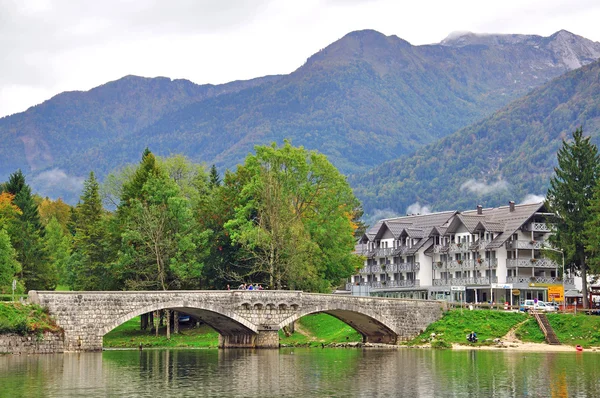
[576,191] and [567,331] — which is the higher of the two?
[576,191]

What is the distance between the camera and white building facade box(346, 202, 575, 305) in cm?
12962

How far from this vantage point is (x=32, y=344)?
85.8 metres

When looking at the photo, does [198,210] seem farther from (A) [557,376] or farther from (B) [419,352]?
(A) [557,376]

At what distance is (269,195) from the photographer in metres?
106

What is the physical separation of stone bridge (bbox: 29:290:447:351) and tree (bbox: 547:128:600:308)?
1438 centimetres

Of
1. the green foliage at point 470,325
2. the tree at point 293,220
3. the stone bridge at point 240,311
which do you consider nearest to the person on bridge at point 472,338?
the green foliage at point 470,325

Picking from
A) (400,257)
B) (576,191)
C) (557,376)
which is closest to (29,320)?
(557,376)

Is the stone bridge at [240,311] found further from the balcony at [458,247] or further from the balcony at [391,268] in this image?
the balcony at [391,268]

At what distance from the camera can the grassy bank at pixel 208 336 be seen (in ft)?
360

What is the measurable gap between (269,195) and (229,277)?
9614 mm

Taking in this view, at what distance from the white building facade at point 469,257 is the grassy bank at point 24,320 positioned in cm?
4862

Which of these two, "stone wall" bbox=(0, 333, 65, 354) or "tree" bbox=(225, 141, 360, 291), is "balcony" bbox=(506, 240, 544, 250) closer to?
"tree" bbox=(225, 141, 360, 291)

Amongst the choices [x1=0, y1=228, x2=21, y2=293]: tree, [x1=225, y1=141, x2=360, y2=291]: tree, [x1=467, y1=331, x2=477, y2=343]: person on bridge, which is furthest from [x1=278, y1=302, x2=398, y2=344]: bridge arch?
[x1=0, y1=228, x2=21, y2=293]: tree

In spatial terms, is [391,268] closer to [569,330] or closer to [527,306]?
[527,306]
